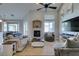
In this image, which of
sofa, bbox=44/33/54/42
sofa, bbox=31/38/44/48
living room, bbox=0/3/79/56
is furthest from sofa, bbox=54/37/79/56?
sofa, bbox=31/38/44/48

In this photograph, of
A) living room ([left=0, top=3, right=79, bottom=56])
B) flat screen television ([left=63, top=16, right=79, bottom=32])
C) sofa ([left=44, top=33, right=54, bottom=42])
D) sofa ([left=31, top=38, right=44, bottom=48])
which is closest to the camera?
living room ([left=0, top=3, right=79, bottom=56])

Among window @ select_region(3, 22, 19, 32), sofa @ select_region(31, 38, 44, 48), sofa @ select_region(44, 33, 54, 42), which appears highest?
window @ select_region(3, 22, 19, 32)

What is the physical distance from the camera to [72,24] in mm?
5230

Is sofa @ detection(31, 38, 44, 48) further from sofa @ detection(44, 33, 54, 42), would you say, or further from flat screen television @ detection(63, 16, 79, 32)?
Result: flat screen television @ detection(63, 16, 79, 32)

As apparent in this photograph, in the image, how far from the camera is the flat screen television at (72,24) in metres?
5.02

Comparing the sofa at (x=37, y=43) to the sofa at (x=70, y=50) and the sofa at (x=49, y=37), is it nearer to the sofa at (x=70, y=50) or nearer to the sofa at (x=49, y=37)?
the sofa at (x=49, y=37)

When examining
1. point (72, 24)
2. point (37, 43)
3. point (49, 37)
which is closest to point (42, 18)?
point (49, 37)

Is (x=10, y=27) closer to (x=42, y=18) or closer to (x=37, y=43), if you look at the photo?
(x=37, y=43)

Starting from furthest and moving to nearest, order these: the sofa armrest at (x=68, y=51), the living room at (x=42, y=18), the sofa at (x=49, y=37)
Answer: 1. the sofa at (x=49, y=37)
2. the living room at (x=42, y=18)
3. the sofa armrest at (x=68, y=51)

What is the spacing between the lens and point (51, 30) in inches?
211

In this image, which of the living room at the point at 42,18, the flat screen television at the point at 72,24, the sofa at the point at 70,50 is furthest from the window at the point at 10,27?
the sofa at the point at 70,50

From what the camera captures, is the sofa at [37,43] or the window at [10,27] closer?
the window at [10,27]

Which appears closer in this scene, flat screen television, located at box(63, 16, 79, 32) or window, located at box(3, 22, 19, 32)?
window, located at box(3, 22, 19, 32)

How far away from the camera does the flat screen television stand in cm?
502
